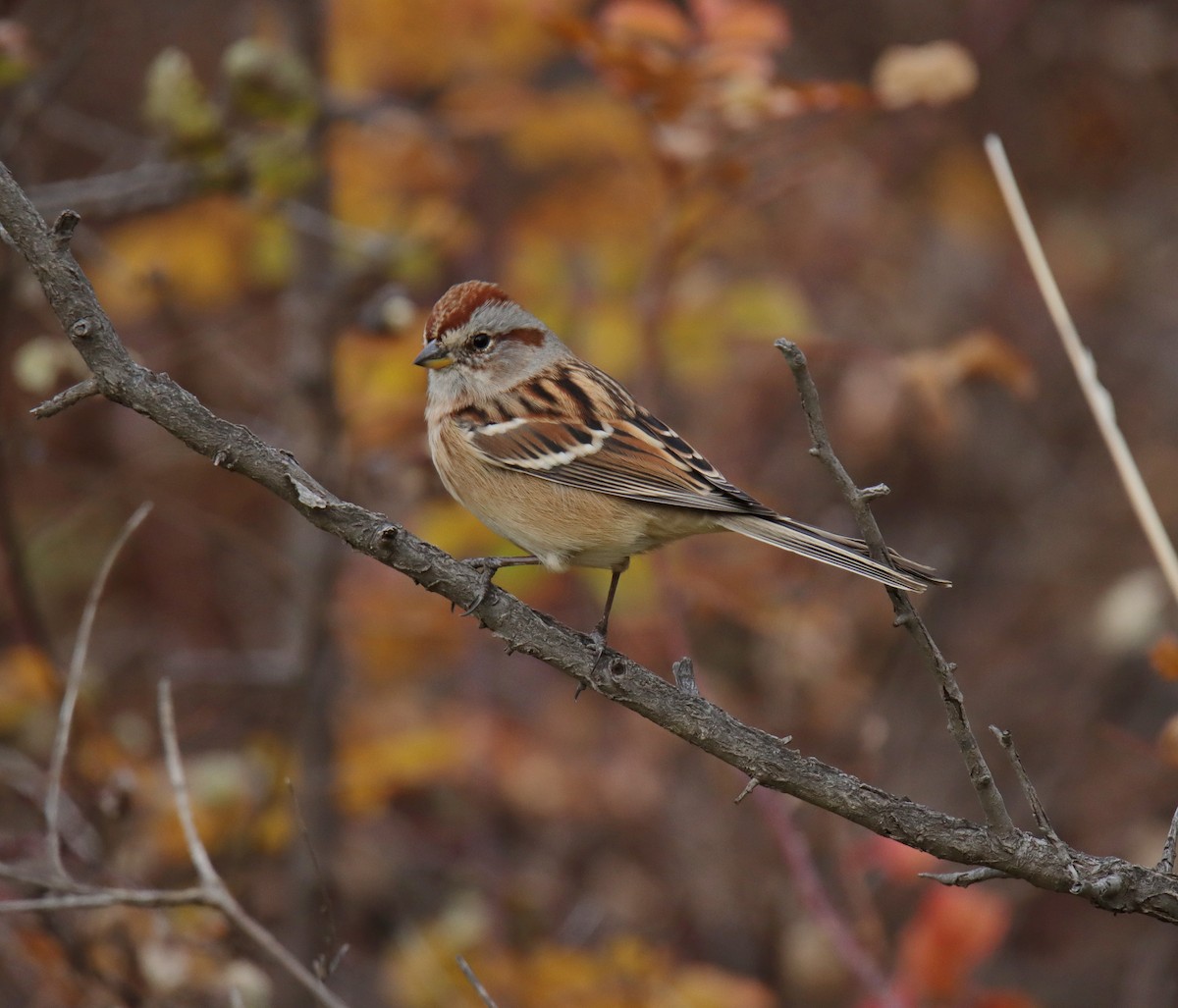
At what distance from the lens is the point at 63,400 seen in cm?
205

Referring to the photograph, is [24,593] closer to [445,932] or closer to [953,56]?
[445,932]

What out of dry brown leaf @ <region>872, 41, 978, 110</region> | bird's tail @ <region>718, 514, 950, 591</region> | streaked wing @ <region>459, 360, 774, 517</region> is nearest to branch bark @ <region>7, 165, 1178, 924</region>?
bird's tail @ <region>718, 514, 950, 591</region>

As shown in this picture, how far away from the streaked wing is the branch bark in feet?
3.02

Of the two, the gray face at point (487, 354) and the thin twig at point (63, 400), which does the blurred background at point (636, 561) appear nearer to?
the gray face at point (487, 354)

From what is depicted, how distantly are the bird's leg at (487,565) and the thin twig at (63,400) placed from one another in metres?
0.73

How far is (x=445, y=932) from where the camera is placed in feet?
15.8

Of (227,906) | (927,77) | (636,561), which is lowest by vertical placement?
(636,561)

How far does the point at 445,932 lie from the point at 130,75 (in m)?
5.10

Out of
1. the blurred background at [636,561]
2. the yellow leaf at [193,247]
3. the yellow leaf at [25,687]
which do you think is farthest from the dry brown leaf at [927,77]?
the yellow leaf at [193,247]

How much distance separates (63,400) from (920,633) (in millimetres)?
1402

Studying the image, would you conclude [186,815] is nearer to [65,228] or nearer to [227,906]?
[227,906]

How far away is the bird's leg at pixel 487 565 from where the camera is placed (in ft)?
7.88

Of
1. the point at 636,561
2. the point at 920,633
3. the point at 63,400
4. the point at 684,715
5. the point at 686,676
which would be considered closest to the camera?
the point at 63,400

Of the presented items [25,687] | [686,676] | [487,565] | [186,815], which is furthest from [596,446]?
[25,687]
